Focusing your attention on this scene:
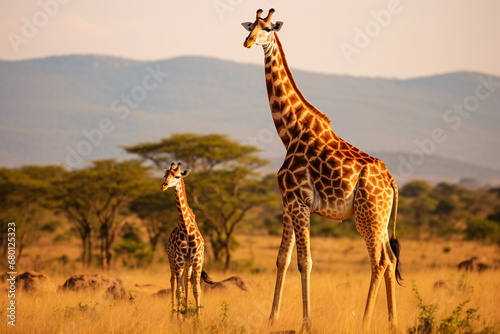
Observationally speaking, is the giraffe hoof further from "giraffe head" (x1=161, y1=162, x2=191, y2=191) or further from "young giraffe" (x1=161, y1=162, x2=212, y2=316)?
"giraffe head" (x1=161, y1=162, x2=191, y2=191)

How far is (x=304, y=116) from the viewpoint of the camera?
7.41 metres

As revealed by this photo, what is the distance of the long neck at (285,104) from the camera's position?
739 centimetres

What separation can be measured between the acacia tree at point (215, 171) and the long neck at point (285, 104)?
16.1 m

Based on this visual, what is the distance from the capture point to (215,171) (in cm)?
2497

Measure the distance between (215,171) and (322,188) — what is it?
18026 mm

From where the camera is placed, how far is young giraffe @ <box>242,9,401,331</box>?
705 centimetres

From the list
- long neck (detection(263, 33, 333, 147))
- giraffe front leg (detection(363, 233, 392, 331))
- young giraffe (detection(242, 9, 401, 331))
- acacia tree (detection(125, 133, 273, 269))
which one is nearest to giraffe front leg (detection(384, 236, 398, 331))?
young giraffe (detection(242, 9, 401, 331))

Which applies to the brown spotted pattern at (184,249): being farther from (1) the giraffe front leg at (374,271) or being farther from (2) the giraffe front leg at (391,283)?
(2) the giraffe front leg at (391,283)

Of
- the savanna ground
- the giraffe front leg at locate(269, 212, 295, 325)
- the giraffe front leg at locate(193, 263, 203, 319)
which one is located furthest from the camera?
the giraffe front leg at locate(193, 263, 203, 319)

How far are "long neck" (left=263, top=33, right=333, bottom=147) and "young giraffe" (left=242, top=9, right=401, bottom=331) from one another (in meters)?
0.01

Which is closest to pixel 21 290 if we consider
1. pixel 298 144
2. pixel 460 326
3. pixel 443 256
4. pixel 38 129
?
pixel 298 144

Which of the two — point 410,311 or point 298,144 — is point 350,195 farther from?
point 410,311

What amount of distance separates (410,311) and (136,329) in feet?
13.9

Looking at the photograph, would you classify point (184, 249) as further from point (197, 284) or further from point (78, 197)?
point (78, 197)
